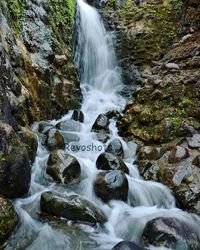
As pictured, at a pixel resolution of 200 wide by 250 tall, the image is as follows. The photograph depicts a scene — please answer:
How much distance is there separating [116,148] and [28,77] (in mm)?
2767

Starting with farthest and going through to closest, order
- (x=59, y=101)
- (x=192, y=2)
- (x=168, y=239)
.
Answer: (x=192, y=2) < (x=59, y=101) < (x=168, y=239)

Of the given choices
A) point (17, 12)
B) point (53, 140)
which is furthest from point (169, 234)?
point (17, 12)

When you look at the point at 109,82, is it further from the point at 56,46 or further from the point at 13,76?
the point at 13,76

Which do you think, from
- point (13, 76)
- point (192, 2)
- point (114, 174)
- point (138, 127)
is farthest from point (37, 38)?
point (192, 2)

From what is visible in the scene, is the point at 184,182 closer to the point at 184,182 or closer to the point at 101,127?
the point at 184,182

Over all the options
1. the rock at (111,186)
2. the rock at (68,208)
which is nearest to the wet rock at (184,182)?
the rock at (111,186)

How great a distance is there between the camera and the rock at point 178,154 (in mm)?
7152

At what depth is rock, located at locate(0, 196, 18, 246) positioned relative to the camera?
175 inches

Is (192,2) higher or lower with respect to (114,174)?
higher

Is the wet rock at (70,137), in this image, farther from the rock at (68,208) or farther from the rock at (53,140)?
the rock at (68,208)

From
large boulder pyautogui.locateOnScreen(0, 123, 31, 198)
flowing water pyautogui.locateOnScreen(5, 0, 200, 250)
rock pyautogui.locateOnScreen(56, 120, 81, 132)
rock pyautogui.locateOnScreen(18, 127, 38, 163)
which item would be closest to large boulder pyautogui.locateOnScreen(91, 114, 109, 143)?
flowing water pyautogui.locateOnScreen(5, 0, 200, 250)

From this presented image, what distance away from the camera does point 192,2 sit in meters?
12.4

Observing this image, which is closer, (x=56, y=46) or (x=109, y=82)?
(x=56, y=46)

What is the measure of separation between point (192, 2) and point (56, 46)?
554cm
